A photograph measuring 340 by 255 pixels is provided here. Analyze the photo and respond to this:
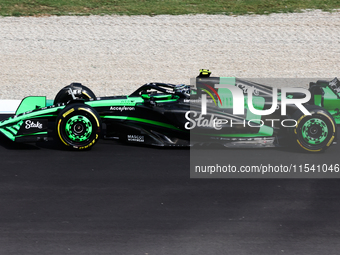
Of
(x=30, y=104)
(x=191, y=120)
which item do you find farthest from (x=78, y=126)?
(x=191, y=120)

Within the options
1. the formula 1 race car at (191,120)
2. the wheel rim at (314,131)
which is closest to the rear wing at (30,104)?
the formula 1 race car at (191,120)

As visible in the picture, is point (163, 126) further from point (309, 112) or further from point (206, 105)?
point (309, 112)

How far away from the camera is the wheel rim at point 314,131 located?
8625 millimetres

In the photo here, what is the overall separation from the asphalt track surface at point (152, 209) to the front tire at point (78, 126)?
264 mm

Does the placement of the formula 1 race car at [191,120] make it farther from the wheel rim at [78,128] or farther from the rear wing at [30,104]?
the rear wing at [30,104]

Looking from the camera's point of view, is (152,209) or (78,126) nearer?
(152,209)

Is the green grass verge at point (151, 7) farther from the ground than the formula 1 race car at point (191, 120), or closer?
farther from the ground

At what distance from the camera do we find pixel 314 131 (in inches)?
341

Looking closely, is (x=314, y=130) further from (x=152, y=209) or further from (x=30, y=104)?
(x=30, y=104)

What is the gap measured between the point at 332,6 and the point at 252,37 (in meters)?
5.33

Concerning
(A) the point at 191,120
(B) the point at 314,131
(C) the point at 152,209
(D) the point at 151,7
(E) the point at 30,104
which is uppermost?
(D) the point at 151,7

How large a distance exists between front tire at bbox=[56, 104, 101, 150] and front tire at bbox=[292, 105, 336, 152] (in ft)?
10.6

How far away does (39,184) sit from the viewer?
22.6ft

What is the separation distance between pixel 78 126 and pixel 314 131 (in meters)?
3.84
